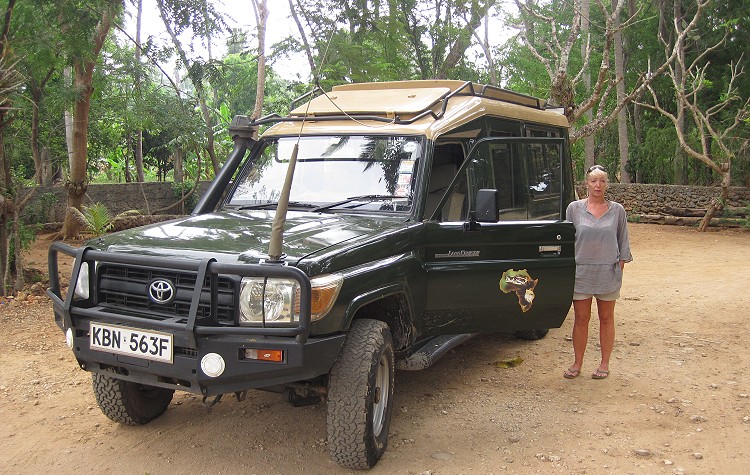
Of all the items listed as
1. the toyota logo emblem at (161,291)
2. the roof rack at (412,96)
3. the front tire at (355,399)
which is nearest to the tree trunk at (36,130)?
the roof rack at (412,96)

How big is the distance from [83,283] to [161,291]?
549 millimetres

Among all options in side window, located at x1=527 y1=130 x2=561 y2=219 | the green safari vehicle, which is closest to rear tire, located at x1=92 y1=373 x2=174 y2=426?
the green safari vehicle

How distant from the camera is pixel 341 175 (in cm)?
489

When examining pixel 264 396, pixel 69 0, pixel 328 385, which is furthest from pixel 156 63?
pixel 328 385

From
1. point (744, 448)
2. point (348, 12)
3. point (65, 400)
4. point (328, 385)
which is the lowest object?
point (744, 448)

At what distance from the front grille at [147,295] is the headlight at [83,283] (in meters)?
0.07

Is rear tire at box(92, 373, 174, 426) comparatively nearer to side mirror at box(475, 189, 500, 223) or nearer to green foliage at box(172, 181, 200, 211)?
side mirror at box(475, 189, 500, 223)

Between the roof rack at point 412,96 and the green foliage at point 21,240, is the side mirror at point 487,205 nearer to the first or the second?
the roof rack at point 412,96

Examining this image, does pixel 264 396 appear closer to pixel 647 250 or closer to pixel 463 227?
pixel 463 227

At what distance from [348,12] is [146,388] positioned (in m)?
8.54

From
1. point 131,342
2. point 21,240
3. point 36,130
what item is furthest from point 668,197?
point 131,342

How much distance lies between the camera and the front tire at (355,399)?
3.69 m

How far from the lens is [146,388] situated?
14.8 ft

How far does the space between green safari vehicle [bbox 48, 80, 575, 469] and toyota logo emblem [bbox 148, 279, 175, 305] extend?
0.03 feet
